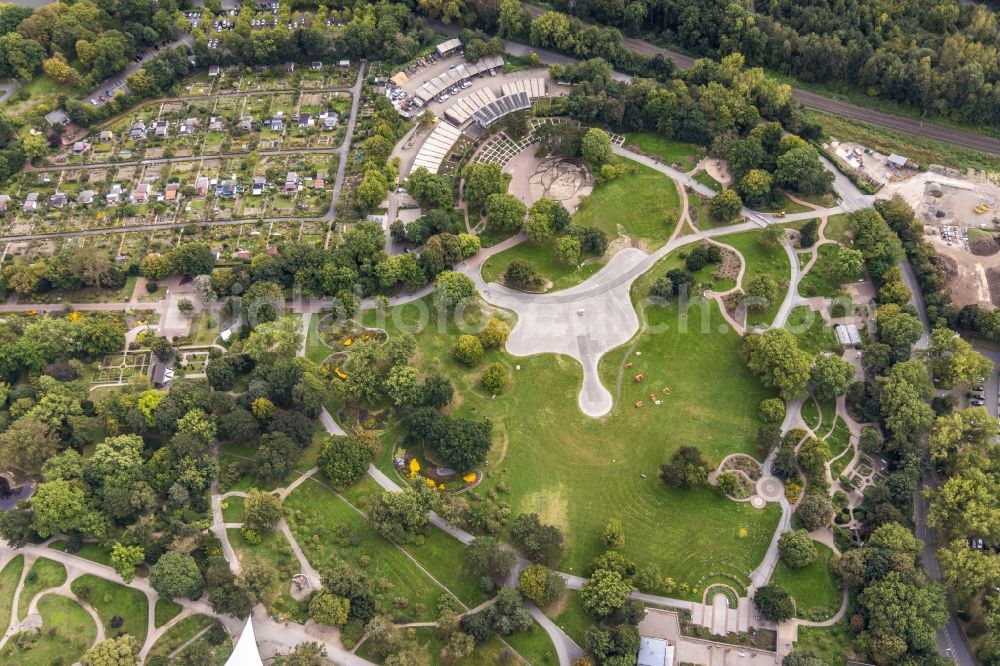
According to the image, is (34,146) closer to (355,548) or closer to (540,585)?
(355,548)

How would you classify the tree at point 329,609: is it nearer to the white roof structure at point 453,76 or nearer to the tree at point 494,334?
the tree at point 494,334

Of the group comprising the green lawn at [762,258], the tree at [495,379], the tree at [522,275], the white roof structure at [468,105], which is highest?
the white roof structure at [468,105]

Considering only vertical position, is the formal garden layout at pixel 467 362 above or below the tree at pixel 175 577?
above

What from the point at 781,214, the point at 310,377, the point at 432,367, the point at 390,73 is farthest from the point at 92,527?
the point at 781,214

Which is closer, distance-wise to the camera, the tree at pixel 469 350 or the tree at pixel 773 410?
the tree at pixel 773 410

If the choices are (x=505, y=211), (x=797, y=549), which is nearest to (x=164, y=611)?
(x=505, y=211)

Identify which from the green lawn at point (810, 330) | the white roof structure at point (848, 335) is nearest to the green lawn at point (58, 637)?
the green lawn at point (810, 330)
